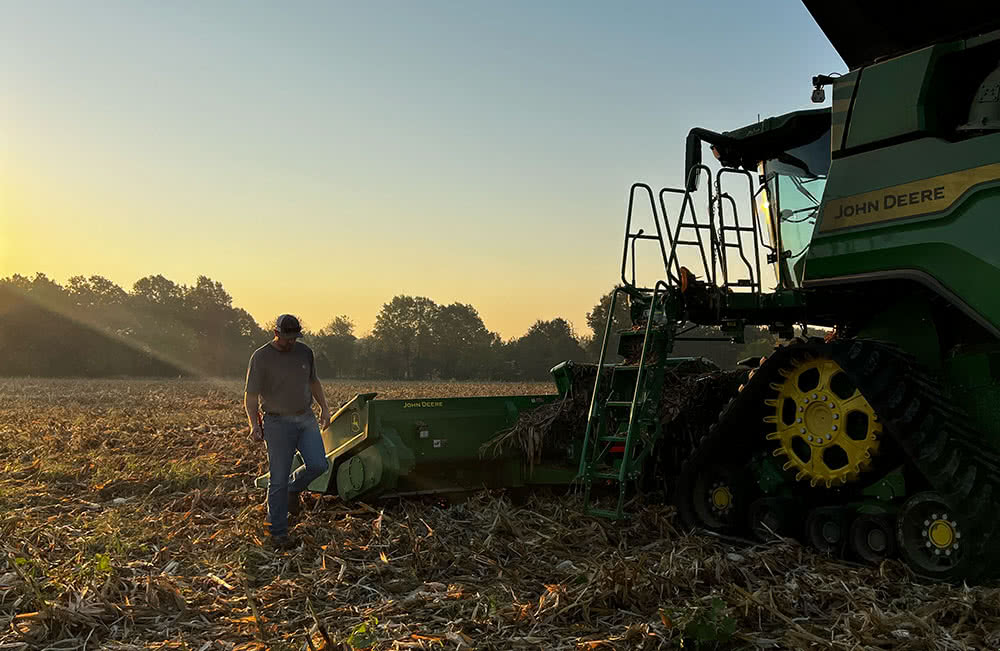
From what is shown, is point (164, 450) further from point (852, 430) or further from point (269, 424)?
point (852, 430)

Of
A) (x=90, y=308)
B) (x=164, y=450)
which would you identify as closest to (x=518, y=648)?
(x=164, y=450)

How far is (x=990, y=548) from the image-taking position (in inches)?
173

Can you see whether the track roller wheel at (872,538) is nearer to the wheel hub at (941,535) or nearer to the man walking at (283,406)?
the wheel hub at (941,535)

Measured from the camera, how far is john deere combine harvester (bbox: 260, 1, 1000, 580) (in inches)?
180

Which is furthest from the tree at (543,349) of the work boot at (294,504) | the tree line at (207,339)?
the work boot at (294,504)

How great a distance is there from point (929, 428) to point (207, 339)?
3043 inches

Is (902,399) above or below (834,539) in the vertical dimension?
above

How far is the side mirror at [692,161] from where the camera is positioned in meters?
6.43

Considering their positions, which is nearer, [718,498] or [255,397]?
[718,498]

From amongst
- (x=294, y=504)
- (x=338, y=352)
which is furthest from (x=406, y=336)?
(x=294, y=504)

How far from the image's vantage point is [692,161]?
6488mm

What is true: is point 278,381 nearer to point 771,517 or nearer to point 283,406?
point 283,406

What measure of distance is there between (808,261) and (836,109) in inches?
40.8

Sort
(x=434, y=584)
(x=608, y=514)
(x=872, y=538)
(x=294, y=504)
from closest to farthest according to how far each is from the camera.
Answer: (x=434, y=584), (x=872, y=538), (x=608, y=514), (x=294, y=504)
